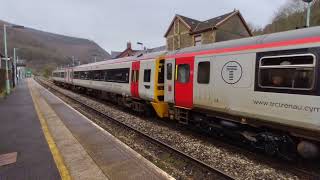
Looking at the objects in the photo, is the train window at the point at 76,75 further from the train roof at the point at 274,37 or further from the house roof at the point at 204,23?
the train roof at the point at 274,37

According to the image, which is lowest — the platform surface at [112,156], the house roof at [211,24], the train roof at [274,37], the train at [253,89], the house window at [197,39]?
the platform surface at [112,156]

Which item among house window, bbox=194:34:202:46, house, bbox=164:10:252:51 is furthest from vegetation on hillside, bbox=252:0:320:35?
house window, bbox=194:34:202:46

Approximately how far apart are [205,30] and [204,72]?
73.7 ft

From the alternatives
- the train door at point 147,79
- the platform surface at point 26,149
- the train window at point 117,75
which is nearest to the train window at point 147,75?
the train door at point 147,79

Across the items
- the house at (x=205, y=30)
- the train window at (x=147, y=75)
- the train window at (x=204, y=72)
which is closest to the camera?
the train window at (x=204, y=72)

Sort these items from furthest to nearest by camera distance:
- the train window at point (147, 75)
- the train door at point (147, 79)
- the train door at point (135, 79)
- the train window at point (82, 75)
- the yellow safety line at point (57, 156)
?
the train window at point (82, 75), the train door at point (135, 79), the train window at point (147, 75), the train door at point (147, 79), the yellow safety line at point (57, 156)

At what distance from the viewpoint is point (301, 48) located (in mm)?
6074

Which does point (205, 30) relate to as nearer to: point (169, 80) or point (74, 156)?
point (169, 80)

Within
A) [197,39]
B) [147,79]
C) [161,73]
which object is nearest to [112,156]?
[161,73]

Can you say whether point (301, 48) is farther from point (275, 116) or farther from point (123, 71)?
point (123, 71)

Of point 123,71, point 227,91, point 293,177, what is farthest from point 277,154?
point 123,71

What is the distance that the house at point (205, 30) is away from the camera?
30.1 metres

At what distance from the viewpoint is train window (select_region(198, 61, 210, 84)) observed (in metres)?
8.79

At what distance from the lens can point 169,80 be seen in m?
11.1
